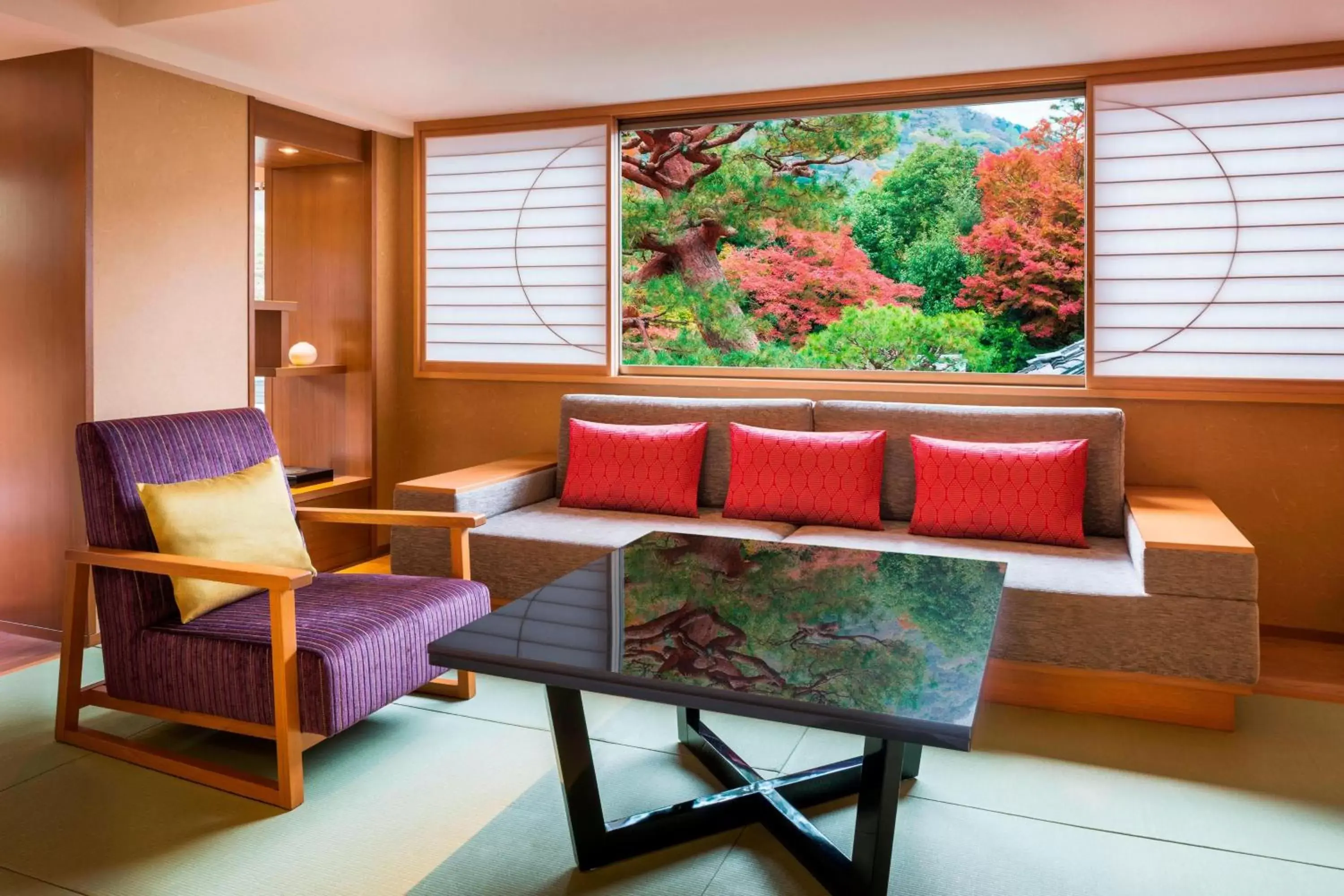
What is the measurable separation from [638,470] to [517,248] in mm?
1449

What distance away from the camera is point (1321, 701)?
2955 mm

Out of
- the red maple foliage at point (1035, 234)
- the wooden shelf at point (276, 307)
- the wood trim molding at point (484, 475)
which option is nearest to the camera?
the wood trim molding at point (484, 475)

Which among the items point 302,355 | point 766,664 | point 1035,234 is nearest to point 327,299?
point 302,355

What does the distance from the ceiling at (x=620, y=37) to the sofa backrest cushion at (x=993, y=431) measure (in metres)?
1.32

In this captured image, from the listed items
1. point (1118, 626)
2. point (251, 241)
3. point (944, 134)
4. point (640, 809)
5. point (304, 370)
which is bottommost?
point (640, 809)

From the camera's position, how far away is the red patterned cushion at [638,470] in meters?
3.87

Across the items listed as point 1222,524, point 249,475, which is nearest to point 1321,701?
point 1222,524

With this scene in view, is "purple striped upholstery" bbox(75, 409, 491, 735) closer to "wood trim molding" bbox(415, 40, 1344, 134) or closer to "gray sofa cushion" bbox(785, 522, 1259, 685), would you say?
"gray sofa cushion" bbox(785, 522, 1259, 685)

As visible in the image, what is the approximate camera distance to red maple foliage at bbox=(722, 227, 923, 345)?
6.46 m

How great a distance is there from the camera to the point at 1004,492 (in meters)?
3.35

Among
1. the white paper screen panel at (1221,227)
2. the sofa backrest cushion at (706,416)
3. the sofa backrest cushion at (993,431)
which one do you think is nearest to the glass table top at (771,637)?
the sofa backrest cushion at (993,431)

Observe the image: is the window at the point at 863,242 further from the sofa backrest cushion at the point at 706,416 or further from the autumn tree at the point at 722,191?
the sofa backrest cushion at the point at 706,416

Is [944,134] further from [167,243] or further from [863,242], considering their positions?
[167,243]

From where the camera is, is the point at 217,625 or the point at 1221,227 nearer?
the point at 217,625
